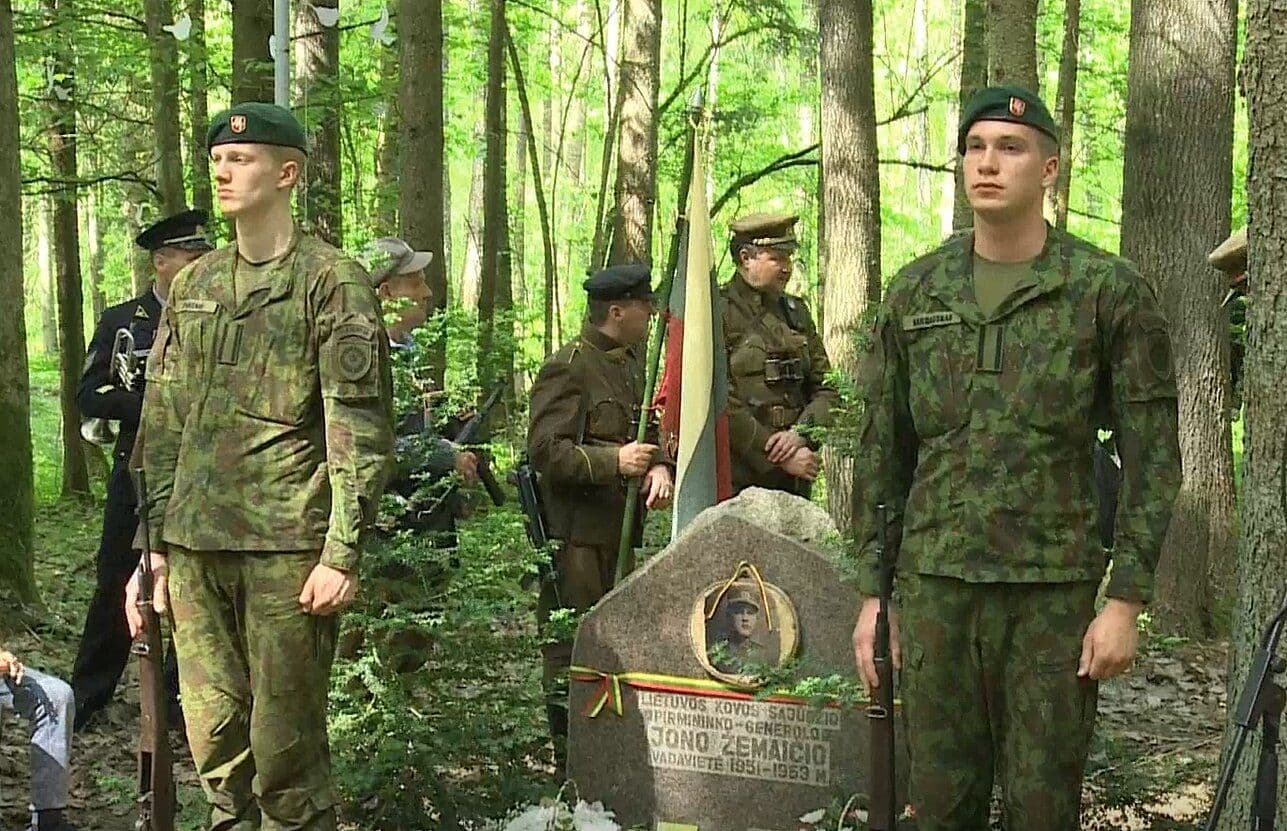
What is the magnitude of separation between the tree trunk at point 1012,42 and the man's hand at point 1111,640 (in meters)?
5.69

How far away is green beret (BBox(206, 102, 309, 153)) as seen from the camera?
13.7 feet

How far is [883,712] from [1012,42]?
19.1ft

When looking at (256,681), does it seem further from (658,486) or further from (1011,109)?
(1011,109)

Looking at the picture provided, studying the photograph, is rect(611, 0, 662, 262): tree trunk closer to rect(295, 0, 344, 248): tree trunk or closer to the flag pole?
rect(295, 0, 344, 248): tree trunk

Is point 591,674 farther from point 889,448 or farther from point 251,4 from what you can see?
point 251,4

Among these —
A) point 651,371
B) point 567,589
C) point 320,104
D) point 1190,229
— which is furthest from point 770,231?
point 320,104

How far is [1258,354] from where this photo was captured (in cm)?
351

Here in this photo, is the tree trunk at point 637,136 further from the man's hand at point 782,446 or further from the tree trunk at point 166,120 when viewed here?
the man's hand at point 782,446

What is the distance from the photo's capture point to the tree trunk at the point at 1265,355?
340 cm

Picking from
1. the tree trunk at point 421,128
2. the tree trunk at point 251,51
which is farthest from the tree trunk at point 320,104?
the tree trunk at point 421,128

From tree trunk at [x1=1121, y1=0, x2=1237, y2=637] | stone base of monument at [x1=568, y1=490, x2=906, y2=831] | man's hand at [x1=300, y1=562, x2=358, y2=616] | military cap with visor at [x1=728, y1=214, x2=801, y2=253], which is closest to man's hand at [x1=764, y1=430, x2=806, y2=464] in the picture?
military cap with visor at [x1=728, y1=214, x2=801, y2=253]

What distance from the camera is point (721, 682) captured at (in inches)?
210

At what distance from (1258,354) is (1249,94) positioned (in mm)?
632

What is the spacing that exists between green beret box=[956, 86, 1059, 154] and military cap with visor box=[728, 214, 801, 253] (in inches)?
133
